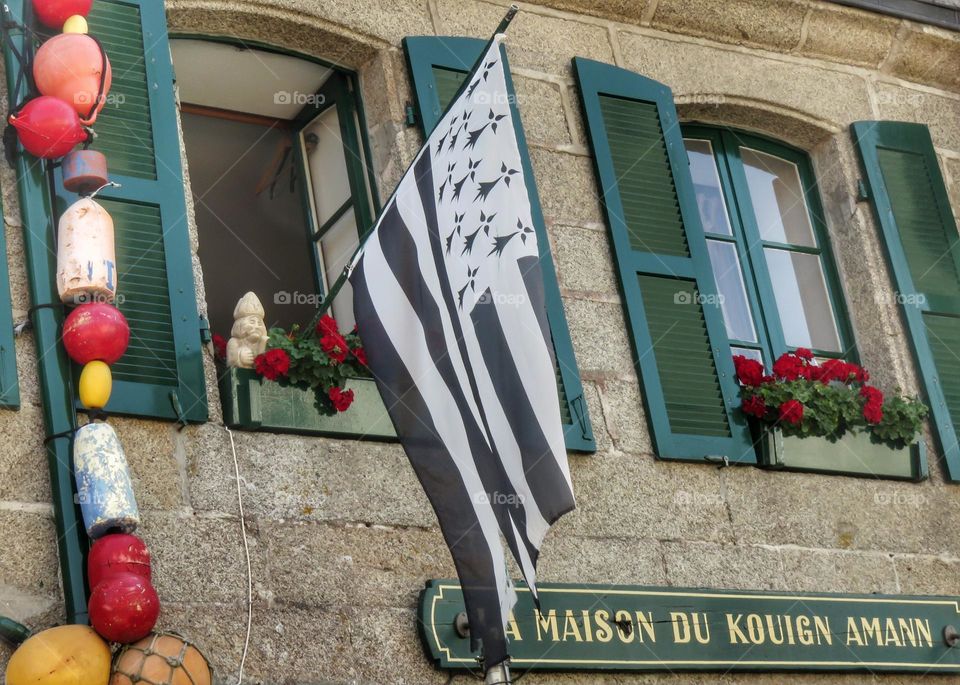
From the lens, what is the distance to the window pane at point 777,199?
785 centimetres

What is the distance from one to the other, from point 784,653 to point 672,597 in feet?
1.70

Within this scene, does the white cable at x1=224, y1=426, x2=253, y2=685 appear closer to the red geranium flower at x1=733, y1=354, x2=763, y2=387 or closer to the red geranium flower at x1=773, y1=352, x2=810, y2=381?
the red geranium flower at x1=733, y1=354, x2=763, y2=387

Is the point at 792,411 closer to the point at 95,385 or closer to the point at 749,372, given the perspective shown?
the point at 749,372

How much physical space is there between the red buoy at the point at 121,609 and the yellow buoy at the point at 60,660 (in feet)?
0.18

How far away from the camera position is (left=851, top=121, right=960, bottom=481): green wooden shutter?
7312mm

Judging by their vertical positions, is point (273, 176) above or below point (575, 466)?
above

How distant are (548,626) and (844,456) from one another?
1.71 meters

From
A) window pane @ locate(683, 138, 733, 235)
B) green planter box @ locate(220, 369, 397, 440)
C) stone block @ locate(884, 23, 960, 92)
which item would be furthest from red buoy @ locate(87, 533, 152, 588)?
stone block @ locate(884, 23, 960, 92)

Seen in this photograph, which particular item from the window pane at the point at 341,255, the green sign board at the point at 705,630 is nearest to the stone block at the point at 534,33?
the window pane at the point at 341,255

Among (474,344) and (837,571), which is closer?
(474,344)

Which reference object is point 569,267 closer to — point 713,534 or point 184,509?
point 713,534

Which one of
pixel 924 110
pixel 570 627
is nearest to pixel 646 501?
pixel 570 627

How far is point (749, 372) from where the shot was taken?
682cm

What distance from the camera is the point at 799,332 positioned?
24.9 ft
